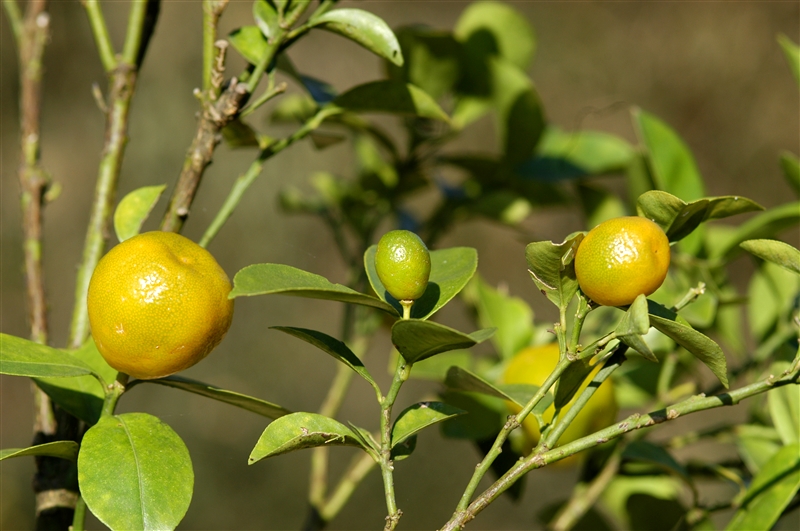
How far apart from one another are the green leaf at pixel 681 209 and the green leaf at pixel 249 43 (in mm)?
294

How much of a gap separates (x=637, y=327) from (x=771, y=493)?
0.30 metres

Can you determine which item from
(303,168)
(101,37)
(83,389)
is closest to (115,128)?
(101,37)

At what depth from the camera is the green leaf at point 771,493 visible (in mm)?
502

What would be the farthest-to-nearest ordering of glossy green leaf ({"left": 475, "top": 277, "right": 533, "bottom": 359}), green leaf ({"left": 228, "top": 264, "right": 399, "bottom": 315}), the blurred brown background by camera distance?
1. the blurred brown background
2. glossy green leaf ({"left": 475, "top": 277, "right": 533, "bottom": 359})
3. green leaf ({"left": 228, "top": 264, "right": 399, "bottom": 315})

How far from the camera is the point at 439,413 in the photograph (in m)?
0.42

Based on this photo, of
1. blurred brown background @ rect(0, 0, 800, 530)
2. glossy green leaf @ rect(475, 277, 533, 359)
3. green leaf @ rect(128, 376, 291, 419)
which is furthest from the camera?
blurred brown background @ rect(0, 0, 800, 530)

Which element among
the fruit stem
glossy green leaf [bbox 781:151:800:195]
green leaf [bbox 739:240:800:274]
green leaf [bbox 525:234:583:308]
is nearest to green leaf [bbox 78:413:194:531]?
the fruit stem

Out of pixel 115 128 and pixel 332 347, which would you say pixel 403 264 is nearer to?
pixel 332 347

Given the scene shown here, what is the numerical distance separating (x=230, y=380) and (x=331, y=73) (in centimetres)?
145

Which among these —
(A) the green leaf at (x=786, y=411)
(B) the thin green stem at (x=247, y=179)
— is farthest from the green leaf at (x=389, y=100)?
(A) the green leaf at (x=786, y=411)

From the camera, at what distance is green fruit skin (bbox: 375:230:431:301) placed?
369mm

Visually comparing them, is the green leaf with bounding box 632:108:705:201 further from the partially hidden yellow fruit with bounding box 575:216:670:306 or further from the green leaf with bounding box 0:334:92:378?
the green leaf with bounding box 0:334:92:378

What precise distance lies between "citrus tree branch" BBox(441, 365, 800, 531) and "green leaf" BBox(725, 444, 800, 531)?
14 cm

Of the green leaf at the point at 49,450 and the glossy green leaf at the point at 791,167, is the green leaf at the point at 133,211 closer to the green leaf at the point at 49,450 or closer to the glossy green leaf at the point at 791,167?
the green leaf at the point at 49,450
